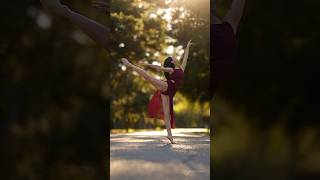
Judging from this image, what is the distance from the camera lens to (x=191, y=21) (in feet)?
23.4

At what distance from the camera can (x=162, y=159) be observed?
6719 mm

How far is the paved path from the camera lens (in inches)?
263

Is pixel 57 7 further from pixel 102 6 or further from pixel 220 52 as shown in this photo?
pixel 220 52

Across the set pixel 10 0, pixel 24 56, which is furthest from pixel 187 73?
pixel 10 0

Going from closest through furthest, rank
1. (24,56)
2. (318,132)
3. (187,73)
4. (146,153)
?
(146,153), (187,73), (318,132), (24,56)

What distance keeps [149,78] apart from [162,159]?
3.78 ft

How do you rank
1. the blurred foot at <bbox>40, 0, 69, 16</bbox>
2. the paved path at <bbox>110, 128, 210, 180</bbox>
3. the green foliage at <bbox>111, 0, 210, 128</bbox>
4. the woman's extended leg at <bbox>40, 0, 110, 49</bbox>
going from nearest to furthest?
the paved path at <bbox>110, 128, 210, 180</bbox>, the green foliage at <bbox>111, 0, 210, 128</bbox>, the woman's extended leg at <bbox>40, 0, 110, 49</bbox>, the blurred foot at <bbox>40, 0, 69, 16</bbox>

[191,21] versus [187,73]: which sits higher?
[191,21]

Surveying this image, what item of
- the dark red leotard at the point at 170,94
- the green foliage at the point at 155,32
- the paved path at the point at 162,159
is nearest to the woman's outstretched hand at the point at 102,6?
the green foliage at the point at 155,32

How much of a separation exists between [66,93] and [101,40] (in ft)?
8.93

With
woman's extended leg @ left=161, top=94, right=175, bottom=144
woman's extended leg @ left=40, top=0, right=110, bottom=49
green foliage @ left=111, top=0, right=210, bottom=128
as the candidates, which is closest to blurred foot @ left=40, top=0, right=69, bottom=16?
woman's extended leg @ left=40, top=0, right=110, bottom=49

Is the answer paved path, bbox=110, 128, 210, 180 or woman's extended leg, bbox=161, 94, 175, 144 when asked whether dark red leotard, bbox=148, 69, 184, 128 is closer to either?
woman's extended leg, bbox=161, 94, 175, 144

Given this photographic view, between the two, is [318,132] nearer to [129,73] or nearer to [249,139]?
[249,139]

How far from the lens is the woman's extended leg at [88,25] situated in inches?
281
